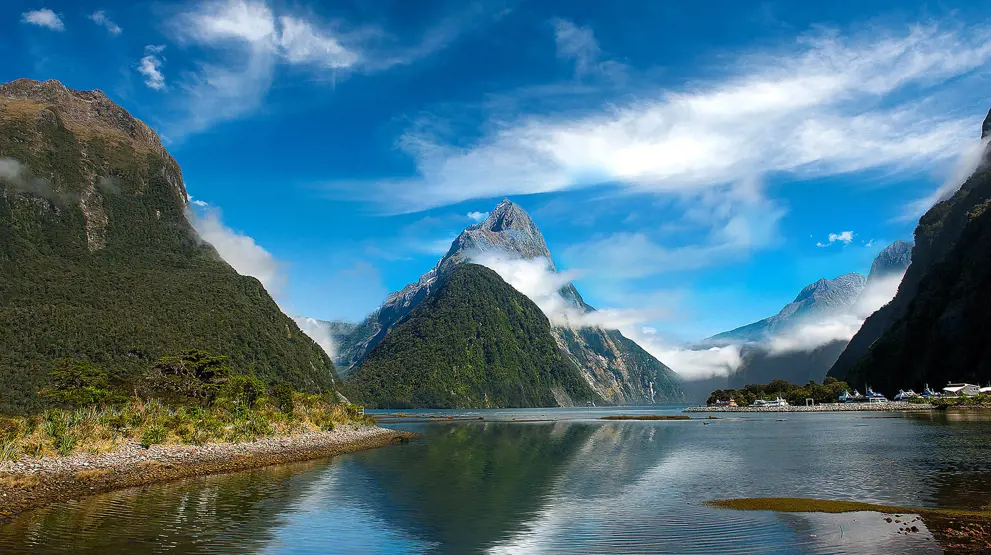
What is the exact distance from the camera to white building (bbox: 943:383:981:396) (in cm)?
15324

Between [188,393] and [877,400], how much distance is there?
191 metres

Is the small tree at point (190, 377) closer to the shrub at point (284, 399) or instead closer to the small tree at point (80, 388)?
the shrub at point (284, 399)

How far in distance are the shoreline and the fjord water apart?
1.86 metres

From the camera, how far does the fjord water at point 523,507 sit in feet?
77.8

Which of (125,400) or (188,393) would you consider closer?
(125,400)

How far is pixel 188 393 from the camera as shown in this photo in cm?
8756

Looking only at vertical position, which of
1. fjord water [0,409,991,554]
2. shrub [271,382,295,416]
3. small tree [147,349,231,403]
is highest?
small tree [147,349,231,403]

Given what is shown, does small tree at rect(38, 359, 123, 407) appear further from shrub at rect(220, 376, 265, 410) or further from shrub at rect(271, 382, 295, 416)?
shrub at rect(271, 382, 295, 416)

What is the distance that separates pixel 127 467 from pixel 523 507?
2824 centimetres

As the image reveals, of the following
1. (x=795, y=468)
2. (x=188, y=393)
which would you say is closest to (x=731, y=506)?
(x=795, y=468)

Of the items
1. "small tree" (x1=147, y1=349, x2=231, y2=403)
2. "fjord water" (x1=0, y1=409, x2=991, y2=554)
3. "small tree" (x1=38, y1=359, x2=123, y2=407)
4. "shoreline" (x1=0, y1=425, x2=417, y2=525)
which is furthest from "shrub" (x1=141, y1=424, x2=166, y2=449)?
"small tree" (x1=147, y1=349, x2=231, y2=403)

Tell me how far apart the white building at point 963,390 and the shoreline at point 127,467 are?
159m

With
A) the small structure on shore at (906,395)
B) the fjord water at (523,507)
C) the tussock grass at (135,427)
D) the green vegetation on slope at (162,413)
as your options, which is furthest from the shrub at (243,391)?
the small structure on shore at (906,395)

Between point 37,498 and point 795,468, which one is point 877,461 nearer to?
point 795,468
